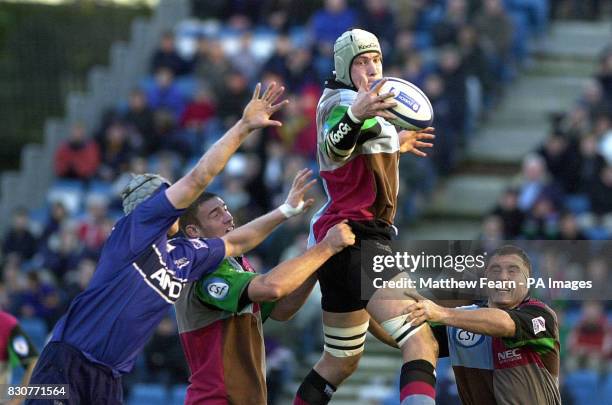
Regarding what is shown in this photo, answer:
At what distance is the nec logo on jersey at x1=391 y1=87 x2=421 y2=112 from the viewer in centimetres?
806

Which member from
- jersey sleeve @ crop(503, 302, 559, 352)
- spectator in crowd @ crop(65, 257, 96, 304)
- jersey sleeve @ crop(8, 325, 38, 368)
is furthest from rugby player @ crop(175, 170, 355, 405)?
spectator in crowd @ crop(65, 257, 96, 304)

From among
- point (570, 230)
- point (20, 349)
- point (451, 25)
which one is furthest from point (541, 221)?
point (20, 349)

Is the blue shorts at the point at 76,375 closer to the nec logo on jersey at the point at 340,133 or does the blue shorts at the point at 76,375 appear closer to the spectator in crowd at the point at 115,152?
the nec logo on jersey at the point at 340,133

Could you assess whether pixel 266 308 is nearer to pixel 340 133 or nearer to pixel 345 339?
pixel 345 339

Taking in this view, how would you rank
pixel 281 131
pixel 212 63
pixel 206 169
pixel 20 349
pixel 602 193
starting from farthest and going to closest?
pixel 212 63, pixel 281 131, pixel 602 193, pixel 20 349, pixel 206 169

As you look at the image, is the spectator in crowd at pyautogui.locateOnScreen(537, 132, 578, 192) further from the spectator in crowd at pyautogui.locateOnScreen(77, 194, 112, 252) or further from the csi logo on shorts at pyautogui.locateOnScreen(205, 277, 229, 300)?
the csi logo on shorts at pyautogui.locateOnScreen(205, 277, 229, 300)

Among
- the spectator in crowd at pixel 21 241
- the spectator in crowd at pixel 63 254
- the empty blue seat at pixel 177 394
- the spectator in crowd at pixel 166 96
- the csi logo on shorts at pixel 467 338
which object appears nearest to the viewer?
the csi logo on shorts at pixel 467 338

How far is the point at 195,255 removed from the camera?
827 cm

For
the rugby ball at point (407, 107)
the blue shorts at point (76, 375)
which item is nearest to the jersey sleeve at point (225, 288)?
the blue shorts at point (76, 375)

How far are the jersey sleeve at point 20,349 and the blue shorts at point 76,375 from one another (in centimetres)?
194

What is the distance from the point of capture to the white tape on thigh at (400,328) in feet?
26.6

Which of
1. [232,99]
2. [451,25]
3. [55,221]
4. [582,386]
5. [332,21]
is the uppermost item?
[332,21]

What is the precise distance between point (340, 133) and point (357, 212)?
1.84 feet

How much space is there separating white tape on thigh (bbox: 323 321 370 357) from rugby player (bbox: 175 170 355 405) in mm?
358
